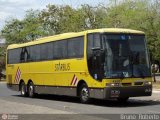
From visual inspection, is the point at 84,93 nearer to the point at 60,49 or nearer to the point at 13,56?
the point at 60,49

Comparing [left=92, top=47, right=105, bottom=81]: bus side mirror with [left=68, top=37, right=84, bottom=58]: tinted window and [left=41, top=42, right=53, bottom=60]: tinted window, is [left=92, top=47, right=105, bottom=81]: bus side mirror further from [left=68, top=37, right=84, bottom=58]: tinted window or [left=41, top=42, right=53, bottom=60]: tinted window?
[left=41, top=42, right=53, bottom=60]: tinted window

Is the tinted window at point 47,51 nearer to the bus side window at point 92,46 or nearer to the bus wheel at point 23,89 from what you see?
the bus wheel at point 23,89

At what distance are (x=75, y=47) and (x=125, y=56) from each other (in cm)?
298

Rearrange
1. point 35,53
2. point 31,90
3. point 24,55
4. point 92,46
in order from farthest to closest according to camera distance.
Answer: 1. point 24,55
2. point 31,90
3. point 35,53
4. point 92,46

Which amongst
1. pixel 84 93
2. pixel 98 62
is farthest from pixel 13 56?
pixel 98 62

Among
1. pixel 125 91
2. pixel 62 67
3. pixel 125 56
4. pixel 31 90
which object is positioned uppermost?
pixel 125 56

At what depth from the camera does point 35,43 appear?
2806 centimetres

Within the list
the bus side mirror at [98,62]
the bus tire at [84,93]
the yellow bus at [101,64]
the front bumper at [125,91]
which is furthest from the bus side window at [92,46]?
the front bumper at [125,91]

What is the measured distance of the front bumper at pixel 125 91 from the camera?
2016cm

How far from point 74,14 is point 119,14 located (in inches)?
210

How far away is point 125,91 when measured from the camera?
20.3 m

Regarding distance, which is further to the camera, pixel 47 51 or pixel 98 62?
pixel 47 51

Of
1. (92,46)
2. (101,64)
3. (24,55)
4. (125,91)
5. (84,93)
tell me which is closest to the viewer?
(125,91)

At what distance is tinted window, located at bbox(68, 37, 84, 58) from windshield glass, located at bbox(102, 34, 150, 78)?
177 centimetres
